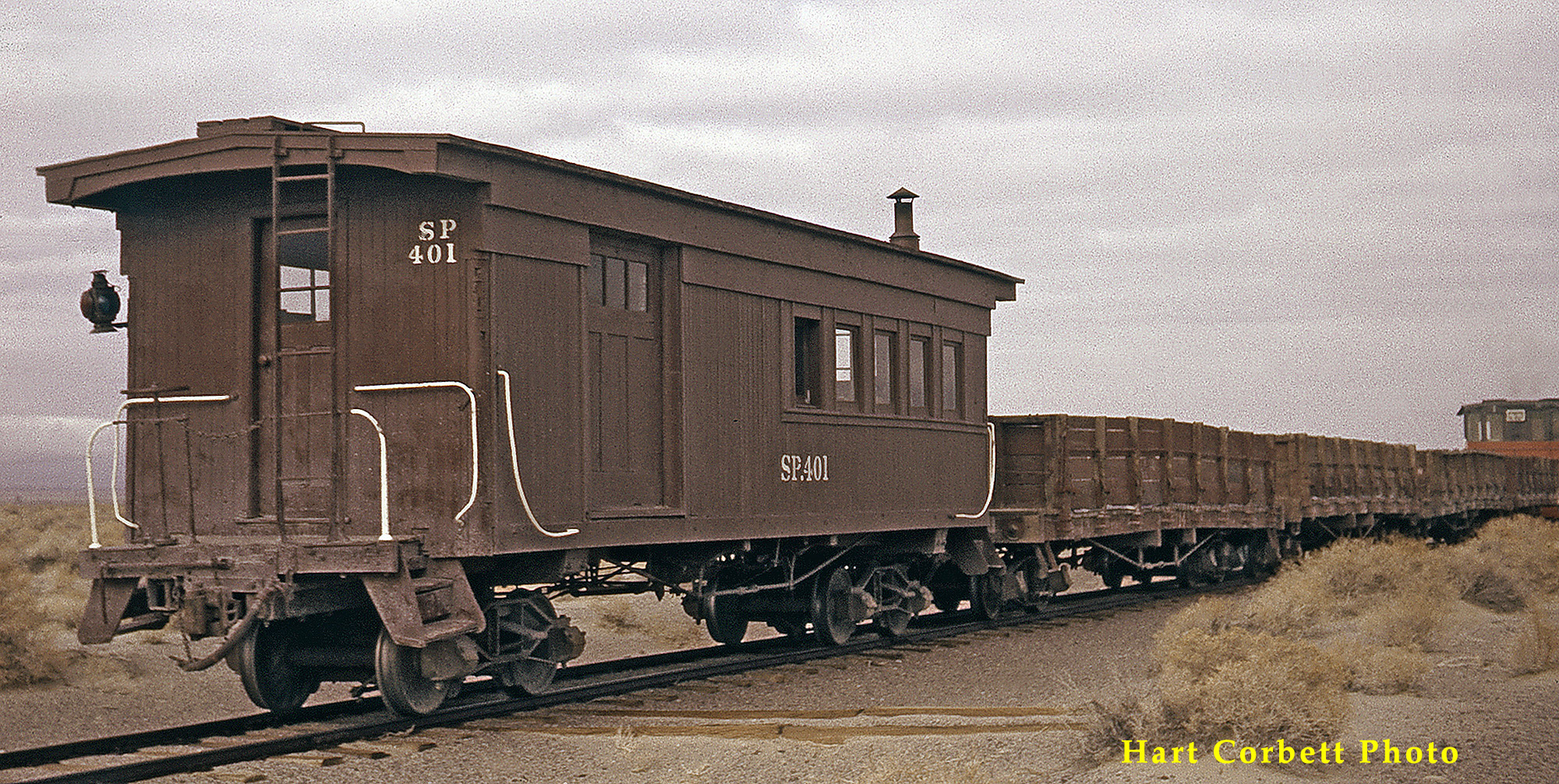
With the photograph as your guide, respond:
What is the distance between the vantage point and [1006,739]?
7926mm

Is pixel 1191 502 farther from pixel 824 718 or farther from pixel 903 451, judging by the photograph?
pixel 824 718

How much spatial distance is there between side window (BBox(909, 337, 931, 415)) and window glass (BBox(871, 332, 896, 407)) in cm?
35

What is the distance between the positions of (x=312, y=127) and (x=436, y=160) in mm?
1344

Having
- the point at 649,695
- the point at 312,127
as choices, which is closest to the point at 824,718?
the point at 649,695

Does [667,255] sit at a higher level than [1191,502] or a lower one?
higher

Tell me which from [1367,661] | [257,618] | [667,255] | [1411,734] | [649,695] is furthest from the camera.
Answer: [667,255]

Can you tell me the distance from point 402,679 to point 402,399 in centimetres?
187

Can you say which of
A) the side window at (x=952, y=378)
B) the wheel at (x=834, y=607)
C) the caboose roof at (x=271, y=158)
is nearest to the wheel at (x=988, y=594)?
the side window at (x=952, y=378)

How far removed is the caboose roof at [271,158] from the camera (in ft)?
28.9

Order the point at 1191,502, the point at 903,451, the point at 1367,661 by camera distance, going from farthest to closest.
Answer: the point at 1191,502, the point at 903,451, the point at 1367,661

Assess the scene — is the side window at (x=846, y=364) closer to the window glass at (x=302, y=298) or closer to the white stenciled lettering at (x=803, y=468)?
the white stenciled lettering at (x=803, y=468)

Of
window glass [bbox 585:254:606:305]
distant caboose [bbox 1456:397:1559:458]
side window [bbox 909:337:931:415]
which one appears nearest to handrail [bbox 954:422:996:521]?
side window [bbox 909:337:931:415]

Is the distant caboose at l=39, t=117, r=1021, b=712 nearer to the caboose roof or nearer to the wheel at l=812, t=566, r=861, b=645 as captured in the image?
the caboose roof

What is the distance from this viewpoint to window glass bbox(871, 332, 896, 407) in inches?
Result: 540
